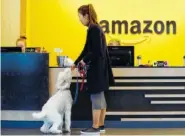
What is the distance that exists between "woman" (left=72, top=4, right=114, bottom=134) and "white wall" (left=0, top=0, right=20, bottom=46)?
10.2 ft

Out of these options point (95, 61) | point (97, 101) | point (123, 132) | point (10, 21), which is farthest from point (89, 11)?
point (10, 21)

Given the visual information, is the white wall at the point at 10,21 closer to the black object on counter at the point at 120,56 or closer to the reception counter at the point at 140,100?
the reception counter at the point at 140,100

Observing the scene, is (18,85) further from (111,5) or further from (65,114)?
(111,5)

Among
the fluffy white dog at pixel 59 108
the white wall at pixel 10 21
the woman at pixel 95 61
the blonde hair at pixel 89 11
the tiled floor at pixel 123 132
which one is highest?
the white wall at pixel 10 21

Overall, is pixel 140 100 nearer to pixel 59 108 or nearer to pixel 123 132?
pixel 123 132

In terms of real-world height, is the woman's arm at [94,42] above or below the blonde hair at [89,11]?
below

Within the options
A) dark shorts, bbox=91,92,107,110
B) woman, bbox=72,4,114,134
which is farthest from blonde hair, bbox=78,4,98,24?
dark shorts, bbox=91,92,107,110

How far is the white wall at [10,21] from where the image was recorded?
7145 millimetres

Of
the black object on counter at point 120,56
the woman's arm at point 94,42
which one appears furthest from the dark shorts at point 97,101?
the black object on counter at point 120,56

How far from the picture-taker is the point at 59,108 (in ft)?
14.8

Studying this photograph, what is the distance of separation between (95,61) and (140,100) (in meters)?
1.01

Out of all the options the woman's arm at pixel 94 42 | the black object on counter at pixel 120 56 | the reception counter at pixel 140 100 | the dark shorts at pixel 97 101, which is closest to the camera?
the woman's arm at pixel 94 42

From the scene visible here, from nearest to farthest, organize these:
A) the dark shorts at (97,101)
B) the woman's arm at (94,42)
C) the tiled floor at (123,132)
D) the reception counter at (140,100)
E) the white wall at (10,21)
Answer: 1. the woman's arm at (94,42)
2. the dark shorts at (97,101)
3. the tiled floor at (123,132)
4. the reception counter at (140,100)
5. the white wall at (10,21)

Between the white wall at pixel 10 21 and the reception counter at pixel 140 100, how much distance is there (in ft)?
8.36
